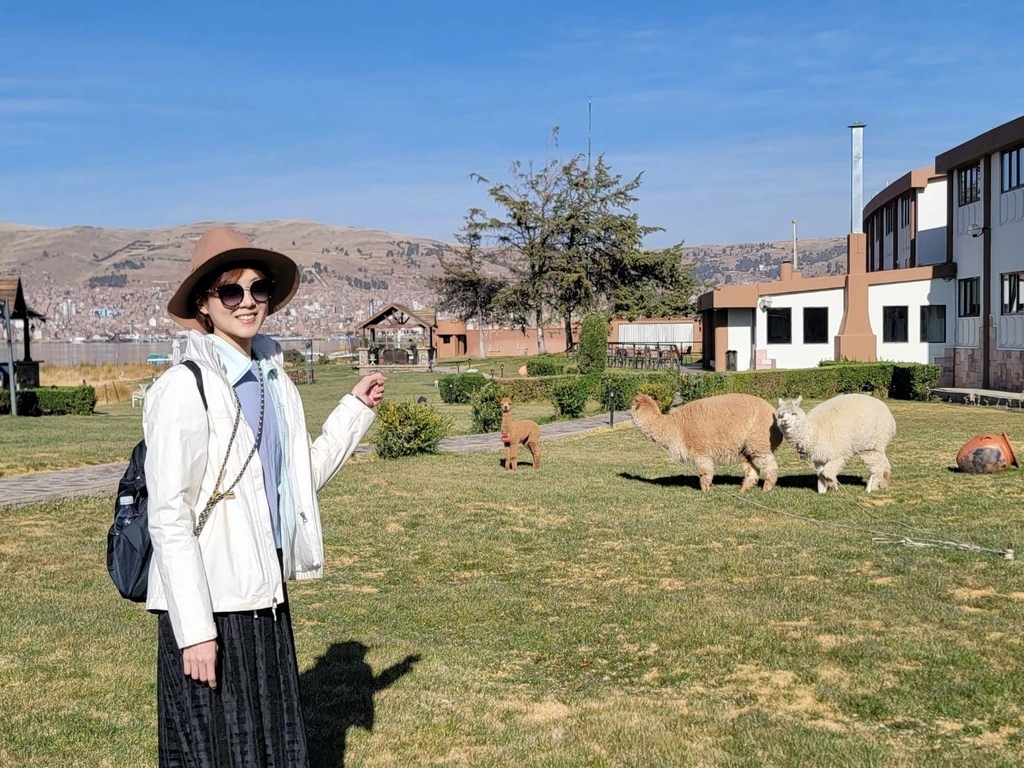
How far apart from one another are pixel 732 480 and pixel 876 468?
2.19 meters

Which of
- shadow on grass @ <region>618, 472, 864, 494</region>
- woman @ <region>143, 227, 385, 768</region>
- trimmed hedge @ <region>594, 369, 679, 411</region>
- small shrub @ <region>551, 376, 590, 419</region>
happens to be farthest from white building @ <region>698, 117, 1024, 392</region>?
woman @ <region>143, 227, 385, 768</region>

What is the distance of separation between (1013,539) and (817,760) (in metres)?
5.83

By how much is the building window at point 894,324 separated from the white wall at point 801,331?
138 centimetres

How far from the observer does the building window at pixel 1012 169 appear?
26.6 metres

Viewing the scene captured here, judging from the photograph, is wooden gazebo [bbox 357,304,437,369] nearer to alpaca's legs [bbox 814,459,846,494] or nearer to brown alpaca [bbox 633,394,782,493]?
brown alpaca [bbox 633,394,782,493]

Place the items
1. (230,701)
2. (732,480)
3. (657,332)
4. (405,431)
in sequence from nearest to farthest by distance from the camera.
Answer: (230,701), (732,480), (405,431), (657,332)

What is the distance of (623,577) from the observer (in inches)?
349

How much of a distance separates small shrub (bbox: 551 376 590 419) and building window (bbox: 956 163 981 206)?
504 inches

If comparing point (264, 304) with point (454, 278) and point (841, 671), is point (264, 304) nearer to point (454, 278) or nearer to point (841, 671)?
point (841, 671)

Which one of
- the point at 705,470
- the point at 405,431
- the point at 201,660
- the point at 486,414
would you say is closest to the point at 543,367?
the point at 486,414

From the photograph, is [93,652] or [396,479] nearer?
[93,652]

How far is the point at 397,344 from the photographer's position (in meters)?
62.5

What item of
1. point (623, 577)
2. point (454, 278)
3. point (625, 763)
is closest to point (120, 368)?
point (454, 278)

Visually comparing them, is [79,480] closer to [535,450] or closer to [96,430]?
[535,450]
